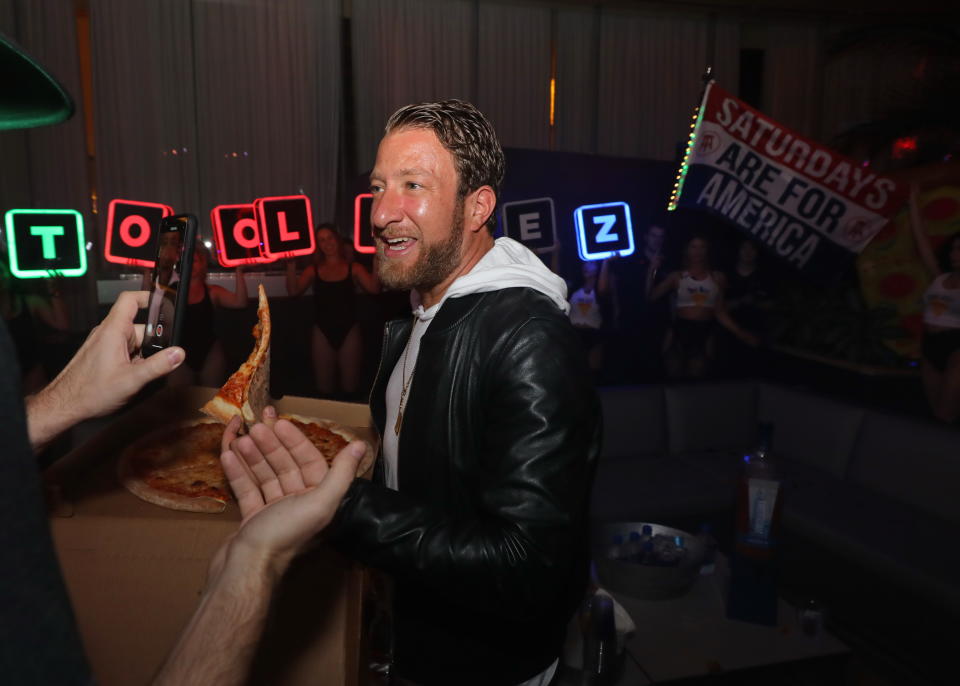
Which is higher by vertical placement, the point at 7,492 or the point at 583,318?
the point at 7,492

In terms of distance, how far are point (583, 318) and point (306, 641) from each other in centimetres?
554

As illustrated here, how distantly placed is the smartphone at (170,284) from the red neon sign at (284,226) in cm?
453

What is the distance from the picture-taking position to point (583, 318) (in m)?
6.62

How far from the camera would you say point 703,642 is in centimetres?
255

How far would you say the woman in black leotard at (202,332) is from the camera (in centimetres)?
553

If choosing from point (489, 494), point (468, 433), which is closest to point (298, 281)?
point (468, 433)

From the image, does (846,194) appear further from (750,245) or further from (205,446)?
(205,446)

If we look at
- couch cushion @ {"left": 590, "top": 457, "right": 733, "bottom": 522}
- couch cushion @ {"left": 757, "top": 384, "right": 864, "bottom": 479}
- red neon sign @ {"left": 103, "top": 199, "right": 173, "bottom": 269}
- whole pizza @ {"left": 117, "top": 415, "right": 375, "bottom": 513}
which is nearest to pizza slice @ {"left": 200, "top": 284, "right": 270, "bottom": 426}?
whole pizza @ {"left": 117, "top": 415, "right": 375, "bottom": 513}

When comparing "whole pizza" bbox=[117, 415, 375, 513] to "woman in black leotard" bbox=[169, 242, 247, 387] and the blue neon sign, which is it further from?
the blue neon sign

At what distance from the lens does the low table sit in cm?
239

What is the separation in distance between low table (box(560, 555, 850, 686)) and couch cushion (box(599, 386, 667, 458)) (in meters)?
1.94

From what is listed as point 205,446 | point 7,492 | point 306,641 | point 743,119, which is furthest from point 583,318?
point 7,492

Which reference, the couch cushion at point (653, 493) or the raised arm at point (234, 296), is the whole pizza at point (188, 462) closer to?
the couch cushion at point (653, 493)

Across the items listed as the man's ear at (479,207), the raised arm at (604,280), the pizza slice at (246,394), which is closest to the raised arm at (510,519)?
the man's ear at (479,207)
